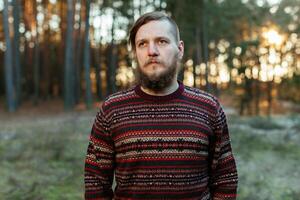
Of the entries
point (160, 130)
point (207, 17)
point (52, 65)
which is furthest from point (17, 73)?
point (160, 130)

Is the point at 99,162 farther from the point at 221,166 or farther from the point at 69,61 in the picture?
the point at 69,61

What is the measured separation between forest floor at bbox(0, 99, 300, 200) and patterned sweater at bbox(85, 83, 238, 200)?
4.06 metres

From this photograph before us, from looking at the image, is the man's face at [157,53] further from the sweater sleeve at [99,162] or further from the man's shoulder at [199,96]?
the sweater sleeve at [99,162]

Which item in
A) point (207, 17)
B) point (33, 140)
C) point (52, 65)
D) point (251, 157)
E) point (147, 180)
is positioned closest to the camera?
point (147, 180)

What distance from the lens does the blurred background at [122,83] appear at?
7.64m

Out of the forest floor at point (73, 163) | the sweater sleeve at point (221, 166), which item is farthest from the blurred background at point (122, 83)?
the sweater sleeve at point (221, 166)

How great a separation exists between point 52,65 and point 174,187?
3395cm

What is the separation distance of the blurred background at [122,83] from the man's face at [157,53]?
0.73 metres

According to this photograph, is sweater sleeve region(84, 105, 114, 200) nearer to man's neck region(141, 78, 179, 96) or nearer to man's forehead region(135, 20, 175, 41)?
man's neck region(141, 78, 179, 96)

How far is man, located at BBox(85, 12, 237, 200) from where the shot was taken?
2.22 meters

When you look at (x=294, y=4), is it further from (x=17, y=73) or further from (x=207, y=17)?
(x=17, y=73)

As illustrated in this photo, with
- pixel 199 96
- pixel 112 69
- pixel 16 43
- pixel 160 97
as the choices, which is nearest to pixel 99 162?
pixel 160 97

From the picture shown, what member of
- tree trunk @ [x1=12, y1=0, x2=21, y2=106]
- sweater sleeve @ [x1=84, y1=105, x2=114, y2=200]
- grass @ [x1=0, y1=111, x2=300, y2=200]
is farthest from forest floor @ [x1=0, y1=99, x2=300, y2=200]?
tree trunk @ [x1=12, y1=0, x2=21, y2=106]

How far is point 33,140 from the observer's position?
34.3 feet
